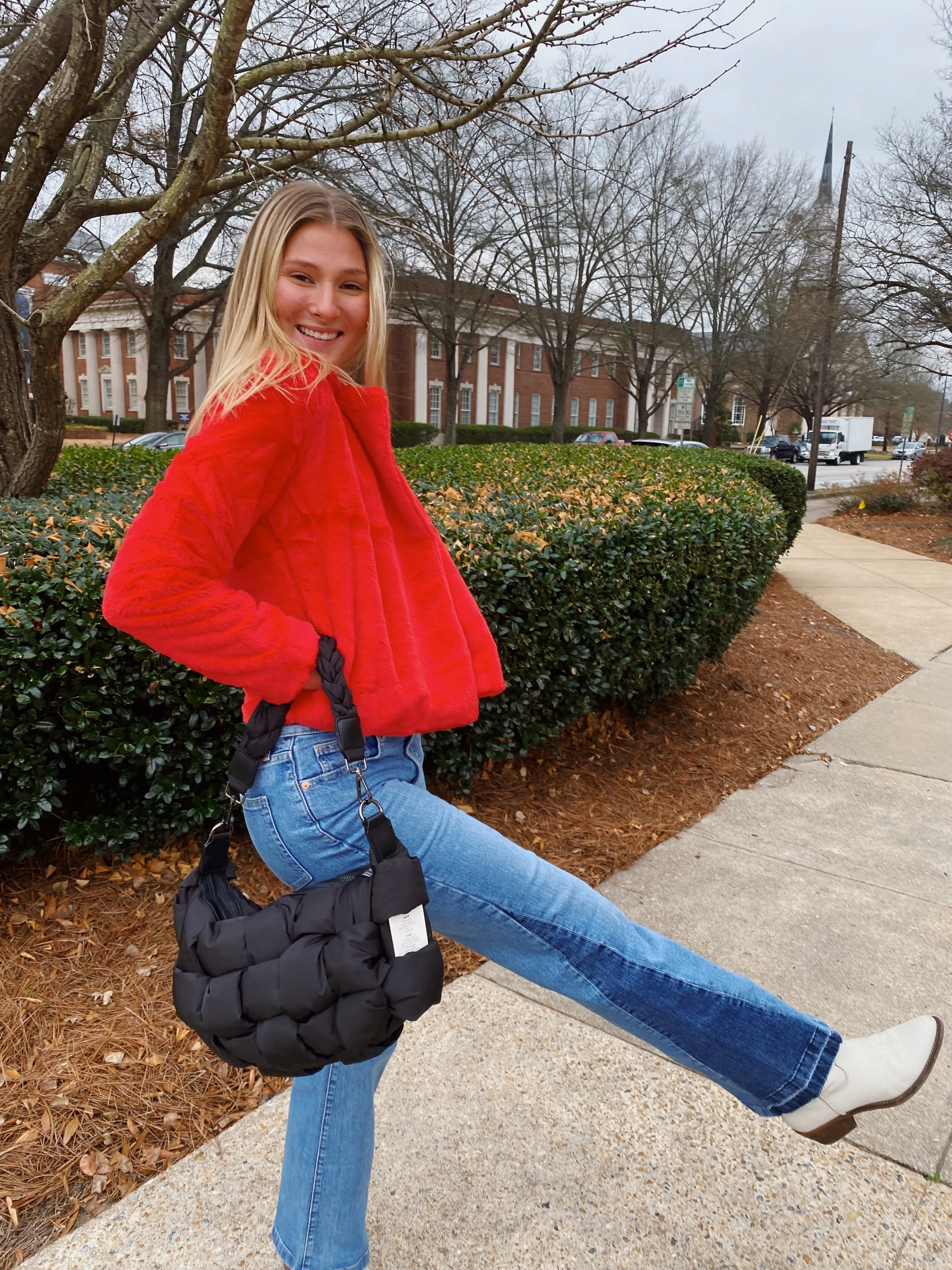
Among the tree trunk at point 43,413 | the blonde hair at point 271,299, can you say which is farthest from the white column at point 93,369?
the blonde hair at point 271,299

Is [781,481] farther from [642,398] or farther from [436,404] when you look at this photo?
[436,404]

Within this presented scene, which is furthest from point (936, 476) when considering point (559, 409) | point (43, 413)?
point (559, 409)

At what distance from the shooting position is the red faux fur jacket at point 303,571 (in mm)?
1285

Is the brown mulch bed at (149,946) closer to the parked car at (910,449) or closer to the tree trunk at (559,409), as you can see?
the tree trunk at (559,409)

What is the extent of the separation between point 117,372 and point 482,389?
69.5ft

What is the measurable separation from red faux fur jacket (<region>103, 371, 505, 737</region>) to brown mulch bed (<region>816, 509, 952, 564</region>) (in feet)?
41.9

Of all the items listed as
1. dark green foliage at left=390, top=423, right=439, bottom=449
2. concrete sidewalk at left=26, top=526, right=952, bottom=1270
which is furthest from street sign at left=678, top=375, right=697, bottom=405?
concrete sidewalk at left=26, top=526, right=952, bottom=1270

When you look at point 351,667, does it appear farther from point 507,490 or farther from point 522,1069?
point 507,490

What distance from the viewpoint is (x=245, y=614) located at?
1319 mm

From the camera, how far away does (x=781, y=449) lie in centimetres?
5219

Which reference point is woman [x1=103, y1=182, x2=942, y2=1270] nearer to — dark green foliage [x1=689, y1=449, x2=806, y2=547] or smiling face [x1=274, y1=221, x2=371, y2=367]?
smiling face [x1=274, y1=221, x2=371, y2=367]

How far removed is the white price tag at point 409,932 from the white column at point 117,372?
5568 centimetres

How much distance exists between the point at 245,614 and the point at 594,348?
46.8 metres

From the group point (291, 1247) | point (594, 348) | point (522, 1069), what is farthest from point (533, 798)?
point (594, 348)
